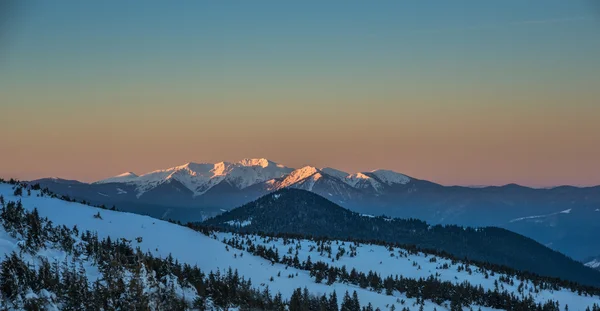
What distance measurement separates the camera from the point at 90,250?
100 m

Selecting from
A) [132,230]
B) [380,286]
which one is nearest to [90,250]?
[132,230]

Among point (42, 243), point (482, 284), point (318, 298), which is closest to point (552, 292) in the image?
point (482, 284)

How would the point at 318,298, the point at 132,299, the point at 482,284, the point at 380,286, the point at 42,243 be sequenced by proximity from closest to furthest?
1. the point at 132,299
2. the point at 42,243
3. the point at 318,298
4. the point at 380,286
5. the point at 482,284

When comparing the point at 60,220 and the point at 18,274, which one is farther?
the point at 60,220

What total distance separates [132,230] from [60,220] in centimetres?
1628

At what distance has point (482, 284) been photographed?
190 metres

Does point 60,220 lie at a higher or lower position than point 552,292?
higher

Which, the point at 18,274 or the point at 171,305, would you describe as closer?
the point at 18,274

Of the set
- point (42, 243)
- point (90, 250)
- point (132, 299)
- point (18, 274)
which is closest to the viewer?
point (18, 274)

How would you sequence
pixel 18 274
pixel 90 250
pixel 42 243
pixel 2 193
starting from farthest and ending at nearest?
pixel 2 193 < pixel 90 250 < pixel 42 243 < pixel 18 274

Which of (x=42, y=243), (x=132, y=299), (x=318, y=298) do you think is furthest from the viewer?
(x=318, y=298)

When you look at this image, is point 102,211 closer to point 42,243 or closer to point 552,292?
point 42,243

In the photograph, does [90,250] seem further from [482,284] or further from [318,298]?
[482,284]

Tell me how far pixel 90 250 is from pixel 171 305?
55.8 ft
